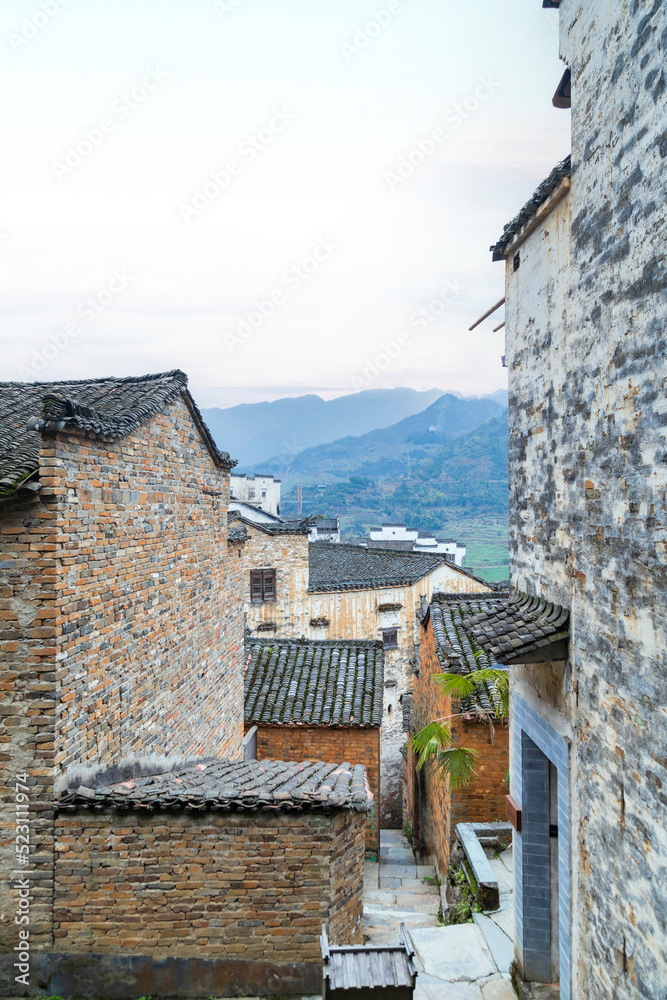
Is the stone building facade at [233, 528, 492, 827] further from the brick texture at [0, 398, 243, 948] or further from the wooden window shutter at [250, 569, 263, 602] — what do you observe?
the brick texture at [0, 398, 243, 948]

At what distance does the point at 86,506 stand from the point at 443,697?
7.06 metres

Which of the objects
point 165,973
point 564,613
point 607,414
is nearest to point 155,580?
point 165,973

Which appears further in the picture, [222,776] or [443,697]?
[443,697]

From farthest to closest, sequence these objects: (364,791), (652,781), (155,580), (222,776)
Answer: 1. (155,580)
2. (222,776)
3. (364,791)
4. (652,781)

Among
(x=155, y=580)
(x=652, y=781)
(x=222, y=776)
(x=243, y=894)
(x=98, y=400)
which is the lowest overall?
(x=243, y=894)

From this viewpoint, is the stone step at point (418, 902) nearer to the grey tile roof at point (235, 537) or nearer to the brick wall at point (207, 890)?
the brick wall at point (207, 890)

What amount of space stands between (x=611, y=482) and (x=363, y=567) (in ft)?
73.4

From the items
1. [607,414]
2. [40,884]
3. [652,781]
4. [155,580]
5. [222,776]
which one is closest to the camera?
[652,781]

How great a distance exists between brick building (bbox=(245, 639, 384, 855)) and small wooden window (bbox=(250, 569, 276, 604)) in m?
7.08

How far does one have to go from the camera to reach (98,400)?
801 centimetres

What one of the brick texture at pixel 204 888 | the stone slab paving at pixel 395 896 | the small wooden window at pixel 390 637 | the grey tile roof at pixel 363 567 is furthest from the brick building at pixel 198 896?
the small wooden window at pixel 390 637

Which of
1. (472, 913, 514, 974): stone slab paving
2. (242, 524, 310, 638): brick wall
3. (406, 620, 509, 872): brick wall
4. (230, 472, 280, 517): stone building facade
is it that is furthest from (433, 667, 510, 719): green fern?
(230, 472, 280, 517): stone building facade

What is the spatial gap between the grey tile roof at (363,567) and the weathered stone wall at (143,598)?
1216 centimetres

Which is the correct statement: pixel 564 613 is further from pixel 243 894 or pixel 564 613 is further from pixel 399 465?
pixel 399 465
